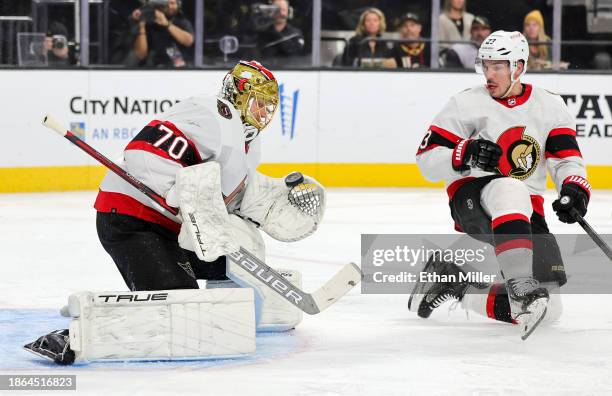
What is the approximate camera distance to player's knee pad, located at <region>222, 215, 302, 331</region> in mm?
3344

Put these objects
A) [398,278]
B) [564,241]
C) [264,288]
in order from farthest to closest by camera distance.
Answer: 1. [564,241]
2. [398,278]
3. [264,288]

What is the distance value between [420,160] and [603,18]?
508 centimetres

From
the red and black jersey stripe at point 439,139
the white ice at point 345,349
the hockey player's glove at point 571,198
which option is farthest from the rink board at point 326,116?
the hockey player's glove at point 571,198

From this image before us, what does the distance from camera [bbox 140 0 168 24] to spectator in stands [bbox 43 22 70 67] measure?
0.53 metres

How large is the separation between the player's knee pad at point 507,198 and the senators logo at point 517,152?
140 millimetres

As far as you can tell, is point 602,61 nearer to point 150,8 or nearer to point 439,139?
point 150,8

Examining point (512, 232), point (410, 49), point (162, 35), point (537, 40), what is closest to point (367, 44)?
point (410, 49)

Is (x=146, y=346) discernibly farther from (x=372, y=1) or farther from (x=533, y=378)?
(x=372, y=1)

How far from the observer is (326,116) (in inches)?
322

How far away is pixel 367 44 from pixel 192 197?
5.35m

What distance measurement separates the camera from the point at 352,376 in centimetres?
297

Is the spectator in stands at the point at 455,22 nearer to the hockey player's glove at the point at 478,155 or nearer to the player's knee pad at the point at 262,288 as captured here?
the hockey player's glove at the point at 478,155

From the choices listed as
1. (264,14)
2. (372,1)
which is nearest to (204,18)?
(264,14)

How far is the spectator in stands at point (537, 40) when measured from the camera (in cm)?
832
